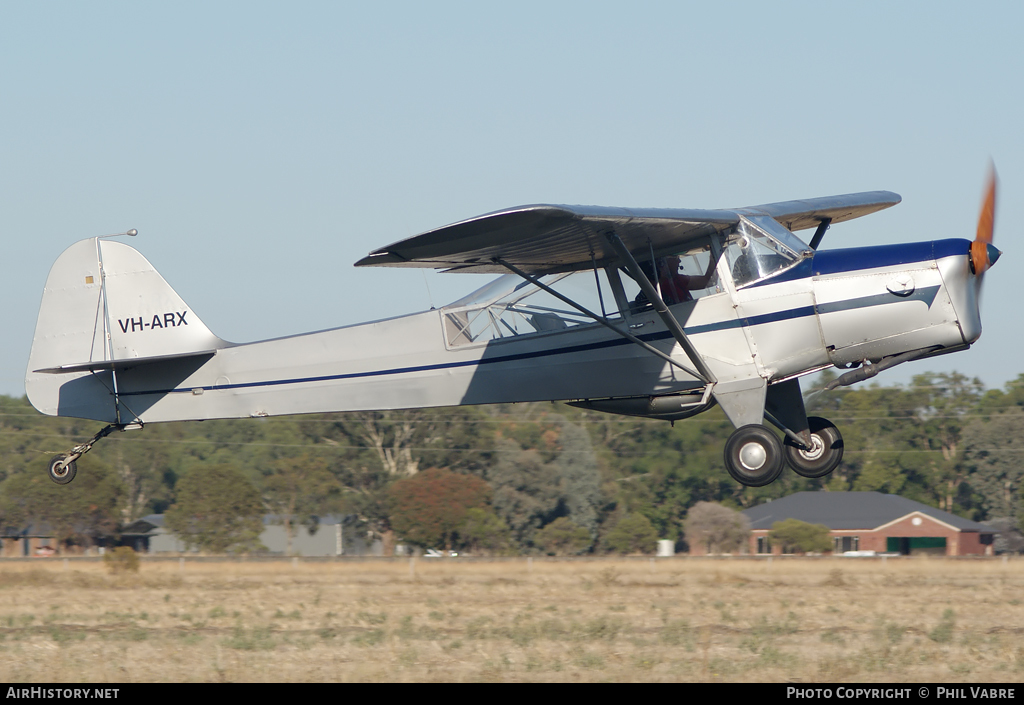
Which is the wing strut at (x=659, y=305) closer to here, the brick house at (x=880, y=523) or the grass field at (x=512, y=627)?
the grass field at (x=512, y=627)

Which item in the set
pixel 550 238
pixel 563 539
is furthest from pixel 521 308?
pixel 563 539

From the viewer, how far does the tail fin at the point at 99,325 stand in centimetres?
1256

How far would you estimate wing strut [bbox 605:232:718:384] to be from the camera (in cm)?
962

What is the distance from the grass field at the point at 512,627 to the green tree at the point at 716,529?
61.6 feet

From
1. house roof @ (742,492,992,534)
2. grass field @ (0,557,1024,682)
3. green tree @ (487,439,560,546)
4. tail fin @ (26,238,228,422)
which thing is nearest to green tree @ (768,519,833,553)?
house roof @ (742,492,992,534)

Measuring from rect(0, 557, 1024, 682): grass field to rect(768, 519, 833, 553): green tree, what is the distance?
765 inches

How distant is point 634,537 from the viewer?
157ft

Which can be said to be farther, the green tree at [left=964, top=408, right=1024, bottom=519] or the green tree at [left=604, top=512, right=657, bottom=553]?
the green tree at [left=964, top=408, right=1024, bottom=519]

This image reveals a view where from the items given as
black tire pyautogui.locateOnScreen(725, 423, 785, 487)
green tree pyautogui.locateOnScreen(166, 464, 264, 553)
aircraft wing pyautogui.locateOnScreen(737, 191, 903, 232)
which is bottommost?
green tree pyautogui.locateOnScreen(166, 464, 264, 553)

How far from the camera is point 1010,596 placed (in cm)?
2011

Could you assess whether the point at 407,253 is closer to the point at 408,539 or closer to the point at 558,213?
the point at 558,213

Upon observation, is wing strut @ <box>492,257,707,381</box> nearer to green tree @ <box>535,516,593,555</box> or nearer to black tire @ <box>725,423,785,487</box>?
black tire @ <box>725,423,785,487</box>

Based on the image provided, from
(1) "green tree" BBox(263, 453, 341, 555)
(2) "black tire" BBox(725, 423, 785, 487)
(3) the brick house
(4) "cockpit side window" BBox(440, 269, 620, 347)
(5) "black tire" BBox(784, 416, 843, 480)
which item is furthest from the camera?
(1) "green tree" BBox(263, 453, 341, 555)

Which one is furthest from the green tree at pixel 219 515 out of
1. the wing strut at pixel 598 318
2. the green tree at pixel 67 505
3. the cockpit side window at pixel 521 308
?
the wing strut at pixel 598 318
